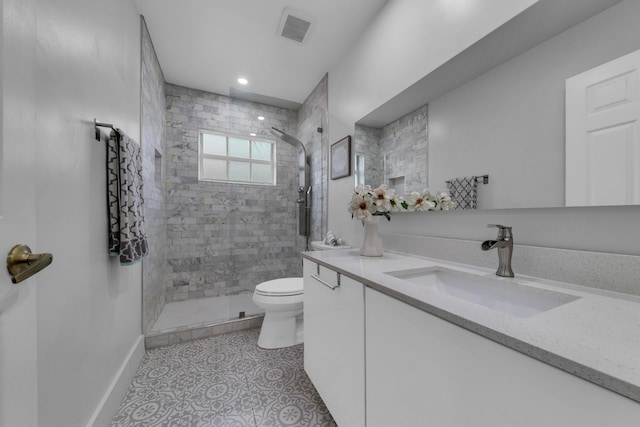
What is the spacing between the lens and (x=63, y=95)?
929 mm

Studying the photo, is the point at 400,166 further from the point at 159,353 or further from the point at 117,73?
the point at 159,353

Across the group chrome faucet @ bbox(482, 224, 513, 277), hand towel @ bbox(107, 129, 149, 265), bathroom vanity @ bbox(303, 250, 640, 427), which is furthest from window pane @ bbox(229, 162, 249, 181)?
chrome faucet @ bbox(482, 224, 513, 277)

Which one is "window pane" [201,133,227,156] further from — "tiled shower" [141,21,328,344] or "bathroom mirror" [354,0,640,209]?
"bathroom mirror" [354,0,640,209]

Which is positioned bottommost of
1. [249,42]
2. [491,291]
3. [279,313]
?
[279,313]

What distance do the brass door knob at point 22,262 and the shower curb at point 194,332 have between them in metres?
1.86

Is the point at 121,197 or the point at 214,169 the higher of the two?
the point at 214,169

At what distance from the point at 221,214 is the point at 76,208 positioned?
1756 mm

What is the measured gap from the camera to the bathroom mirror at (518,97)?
32.2 inches

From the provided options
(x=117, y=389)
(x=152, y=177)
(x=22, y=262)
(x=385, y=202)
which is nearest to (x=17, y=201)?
(x=22, y=262)

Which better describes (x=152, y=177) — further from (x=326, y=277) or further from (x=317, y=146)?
(x=326, y=277)

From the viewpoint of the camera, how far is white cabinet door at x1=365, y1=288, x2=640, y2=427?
391 millimetres

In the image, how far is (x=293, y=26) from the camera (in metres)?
1.87

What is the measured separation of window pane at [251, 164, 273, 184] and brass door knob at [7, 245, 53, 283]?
2451mm

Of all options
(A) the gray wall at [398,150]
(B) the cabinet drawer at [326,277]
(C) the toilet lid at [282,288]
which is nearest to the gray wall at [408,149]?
(A) the gray wall at [398,150]
